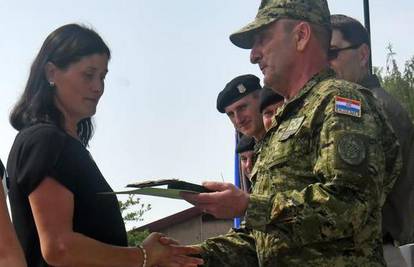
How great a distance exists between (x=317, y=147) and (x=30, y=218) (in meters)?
1.20

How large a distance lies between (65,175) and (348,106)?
1157mm

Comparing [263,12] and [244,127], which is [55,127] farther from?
[244,127]

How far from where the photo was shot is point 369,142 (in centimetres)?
253

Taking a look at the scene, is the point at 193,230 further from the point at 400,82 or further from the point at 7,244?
the point at 7,244

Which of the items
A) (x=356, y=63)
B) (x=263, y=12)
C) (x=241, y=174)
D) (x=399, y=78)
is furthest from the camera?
(x=399, y=78)

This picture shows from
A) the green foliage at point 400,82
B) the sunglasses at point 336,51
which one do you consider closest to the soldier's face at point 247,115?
the sunglasses at point 336,51

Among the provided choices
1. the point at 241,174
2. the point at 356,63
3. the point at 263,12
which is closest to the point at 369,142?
the point at 263,12

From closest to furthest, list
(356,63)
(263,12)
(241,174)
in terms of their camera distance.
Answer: (263,12), (356,63), (241,174)

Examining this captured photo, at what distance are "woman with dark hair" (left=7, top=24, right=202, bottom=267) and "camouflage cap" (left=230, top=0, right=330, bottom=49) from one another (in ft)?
2.26

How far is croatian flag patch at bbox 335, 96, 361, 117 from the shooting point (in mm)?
2607

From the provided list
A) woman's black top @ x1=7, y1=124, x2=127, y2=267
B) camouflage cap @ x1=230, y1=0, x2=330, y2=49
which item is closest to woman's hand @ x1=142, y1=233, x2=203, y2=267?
woman's black top @ x1=7, y1=124, x2=127, y2=267

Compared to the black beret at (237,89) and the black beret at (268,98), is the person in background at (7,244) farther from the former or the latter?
the black beret at (237,89)

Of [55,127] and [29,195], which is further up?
[55,127]

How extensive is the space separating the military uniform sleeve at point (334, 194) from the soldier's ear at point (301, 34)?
18.4 inches
